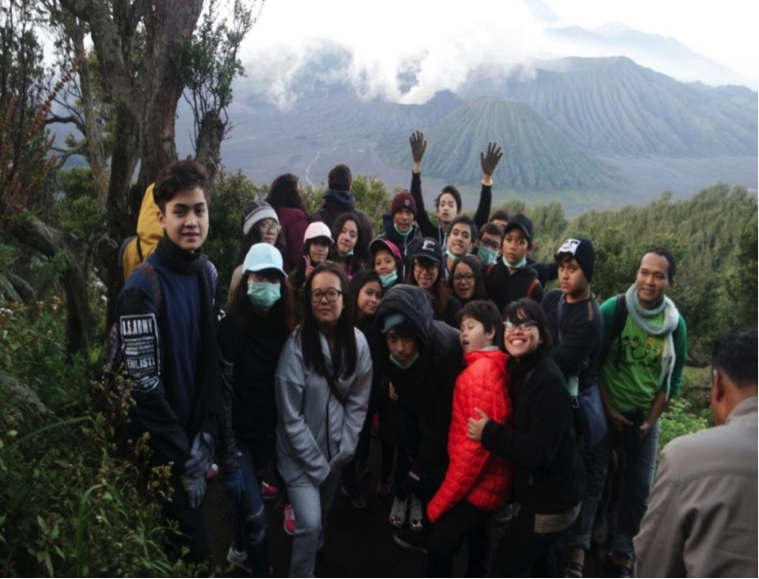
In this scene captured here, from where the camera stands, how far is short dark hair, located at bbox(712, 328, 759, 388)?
5.90ft

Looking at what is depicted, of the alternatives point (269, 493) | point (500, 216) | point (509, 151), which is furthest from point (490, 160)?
point (509, 151)

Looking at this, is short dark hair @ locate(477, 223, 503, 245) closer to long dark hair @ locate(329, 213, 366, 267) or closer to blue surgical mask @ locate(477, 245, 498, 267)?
blue surgical mask @ locate(477, 245, 498, 267)

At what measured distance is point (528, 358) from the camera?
262cm

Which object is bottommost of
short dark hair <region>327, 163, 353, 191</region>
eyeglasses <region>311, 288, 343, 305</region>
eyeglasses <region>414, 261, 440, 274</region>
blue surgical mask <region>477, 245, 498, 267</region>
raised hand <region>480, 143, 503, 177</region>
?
eyeglasses <region>311, 288, 343, 305</region>

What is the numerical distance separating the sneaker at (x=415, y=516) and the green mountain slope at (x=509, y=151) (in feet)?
473

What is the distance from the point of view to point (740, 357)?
6.01 ft

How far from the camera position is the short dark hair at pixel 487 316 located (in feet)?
9.97

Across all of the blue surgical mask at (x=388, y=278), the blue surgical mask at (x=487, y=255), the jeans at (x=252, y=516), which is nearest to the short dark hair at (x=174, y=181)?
the jeans at (x=252, y=516)

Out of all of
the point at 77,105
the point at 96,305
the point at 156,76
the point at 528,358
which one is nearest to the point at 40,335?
the point at 528,358

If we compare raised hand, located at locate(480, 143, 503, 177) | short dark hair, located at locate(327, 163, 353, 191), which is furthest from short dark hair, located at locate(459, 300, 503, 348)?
raised hand, located at locate(480, 143, 503, 177)

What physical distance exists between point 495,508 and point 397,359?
0.92 meters

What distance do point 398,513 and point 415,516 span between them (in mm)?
121

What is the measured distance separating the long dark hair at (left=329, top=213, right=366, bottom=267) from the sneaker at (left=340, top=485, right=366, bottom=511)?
1811 mm

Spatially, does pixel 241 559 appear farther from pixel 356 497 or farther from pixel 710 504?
pixel 710 504
